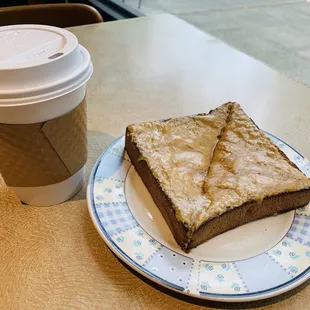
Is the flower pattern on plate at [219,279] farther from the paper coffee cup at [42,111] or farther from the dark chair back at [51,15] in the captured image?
the dark chair back at [51,15]

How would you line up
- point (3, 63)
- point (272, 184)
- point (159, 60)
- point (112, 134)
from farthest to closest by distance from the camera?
point (159, 60) < point (112, 134) < point (272, 184) < point (3, 63)

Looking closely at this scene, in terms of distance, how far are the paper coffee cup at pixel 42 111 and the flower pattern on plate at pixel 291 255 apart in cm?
40

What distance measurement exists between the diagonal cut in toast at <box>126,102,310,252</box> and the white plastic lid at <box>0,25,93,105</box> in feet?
0.71

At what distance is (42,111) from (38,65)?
7cm

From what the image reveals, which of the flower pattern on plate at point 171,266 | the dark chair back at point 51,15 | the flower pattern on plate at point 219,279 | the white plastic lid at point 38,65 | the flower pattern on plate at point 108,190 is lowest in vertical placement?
the dark chair back at point 51,15

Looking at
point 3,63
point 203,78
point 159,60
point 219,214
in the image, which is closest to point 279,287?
point 219,214

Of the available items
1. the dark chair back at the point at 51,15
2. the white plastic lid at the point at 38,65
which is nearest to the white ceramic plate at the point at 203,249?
the white plastic lid at the point at 38,65

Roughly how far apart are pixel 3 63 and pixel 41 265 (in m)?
0.34

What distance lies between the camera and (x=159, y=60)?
4.57 ft

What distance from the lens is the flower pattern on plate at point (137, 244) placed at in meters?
0.63

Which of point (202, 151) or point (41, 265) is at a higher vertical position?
point (202, 151)

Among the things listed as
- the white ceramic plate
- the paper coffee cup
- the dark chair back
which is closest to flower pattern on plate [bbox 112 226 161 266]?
the white ceramic plate

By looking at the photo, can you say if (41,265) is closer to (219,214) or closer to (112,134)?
(219,214)

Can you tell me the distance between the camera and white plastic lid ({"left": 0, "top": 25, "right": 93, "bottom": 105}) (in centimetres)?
59
